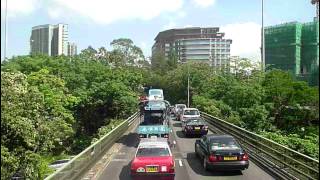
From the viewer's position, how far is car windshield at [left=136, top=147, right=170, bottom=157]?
1772cm

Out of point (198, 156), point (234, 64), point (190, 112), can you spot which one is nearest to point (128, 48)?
point (234, 64)

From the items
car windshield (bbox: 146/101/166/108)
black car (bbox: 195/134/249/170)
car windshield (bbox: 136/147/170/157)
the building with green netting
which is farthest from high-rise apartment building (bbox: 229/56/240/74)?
car windshield (bbox: 136/147/170/157)

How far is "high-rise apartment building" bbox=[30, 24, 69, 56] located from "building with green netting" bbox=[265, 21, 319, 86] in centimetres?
5990

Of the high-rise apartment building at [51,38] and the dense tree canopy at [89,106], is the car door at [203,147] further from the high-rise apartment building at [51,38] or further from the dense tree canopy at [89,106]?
the high-rise apartment building at [51,38]

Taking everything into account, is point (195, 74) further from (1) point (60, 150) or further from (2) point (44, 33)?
(2) point (44, 33)

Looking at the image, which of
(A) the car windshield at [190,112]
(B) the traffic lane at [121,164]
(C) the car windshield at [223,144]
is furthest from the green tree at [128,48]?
(C) the car windshield at [223,144]

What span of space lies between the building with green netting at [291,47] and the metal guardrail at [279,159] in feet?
148

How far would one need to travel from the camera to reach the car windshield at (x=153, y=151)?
58.1ft

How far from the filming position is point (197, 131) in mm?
34594

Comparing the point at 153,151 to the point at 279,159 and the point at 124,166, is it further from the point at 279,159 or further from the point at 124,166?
the point at 279,159

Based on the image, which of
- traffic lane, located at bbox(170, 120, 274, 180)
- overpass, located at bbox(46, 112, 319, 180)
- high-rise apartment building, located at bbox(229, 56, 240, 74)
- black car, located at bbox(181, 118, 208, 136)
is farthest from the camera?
high-rise apartment building, located at bbox(229, 56, 240, 74)

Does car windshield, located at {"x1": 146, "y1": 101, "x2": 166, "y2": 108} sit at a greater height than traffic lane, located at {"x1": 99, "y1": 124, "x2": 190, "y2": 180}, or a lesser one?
greater

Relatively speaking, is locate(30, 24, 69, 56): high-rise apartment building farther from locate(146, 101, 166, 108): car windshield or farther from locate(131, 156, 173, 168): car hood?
locate(131, 156, 173, 168): car hood

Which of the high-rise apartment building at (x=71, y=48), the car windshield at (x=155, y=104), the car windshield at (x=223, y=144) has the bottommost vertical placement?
→ the car windshield at (x=223, y=144)
